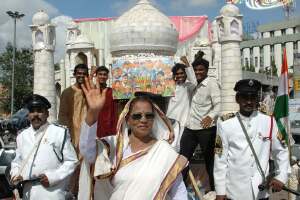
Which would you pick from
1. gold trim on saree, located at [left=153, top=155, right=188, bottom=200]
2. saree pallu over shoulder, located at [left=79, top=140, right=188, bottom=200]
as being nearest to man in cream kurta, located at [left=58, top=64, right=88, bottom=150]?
saree pallu over shoulder, located at [left=79, top=140, right=188, bottom=200]

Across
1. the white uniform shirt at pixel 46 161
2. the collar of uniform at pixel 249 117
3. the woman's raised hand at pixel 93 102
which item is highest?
the woman's raised hand at pixel 93 102

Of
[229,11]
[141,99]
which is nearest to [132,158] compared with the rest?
[141,99]

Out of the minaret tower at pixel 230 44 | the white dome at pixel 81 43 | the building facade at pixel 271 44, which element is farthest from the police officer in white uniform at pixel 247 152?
the building facade at pixel 271 44

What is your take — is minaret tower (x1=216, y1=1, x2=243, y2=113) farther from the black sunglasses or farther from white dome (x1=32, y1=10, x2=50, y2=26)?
the black sunglasses

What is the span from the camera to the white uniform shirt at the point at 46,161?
4.22 m

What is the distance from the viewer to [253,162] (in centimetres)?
414

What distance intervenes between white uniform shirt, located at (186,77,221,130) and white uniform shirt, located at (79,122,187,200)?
3519mm

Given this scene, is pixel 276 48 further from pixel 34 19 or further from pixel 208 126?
pixel 208 126

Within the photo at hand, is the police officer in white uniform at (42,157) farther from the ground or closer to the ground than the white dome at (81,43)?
closer to the ground

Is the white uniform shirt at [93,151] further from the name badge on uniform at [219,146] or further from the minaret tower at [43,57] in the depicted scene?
the minaret tower at [43,57]

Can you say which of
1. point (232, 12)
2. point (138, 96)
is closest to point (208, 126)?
point (138, 96)

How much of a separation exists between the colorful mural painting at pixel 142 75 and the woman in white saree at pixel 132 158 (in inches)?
579

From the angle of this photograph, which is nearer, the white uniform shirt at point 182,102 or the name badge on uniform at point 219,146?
the name badge on uniform at point 219,146

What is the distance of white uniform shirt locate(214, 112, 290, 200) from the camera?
4.14m
